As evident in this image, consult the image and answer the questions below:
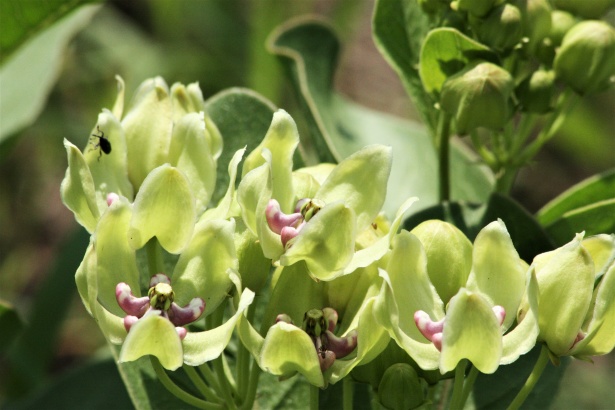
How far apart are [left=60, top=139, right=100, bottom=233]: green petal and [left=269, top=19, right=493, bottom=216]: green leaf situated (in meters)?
0.55

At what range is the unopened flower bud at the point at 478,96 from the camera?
56.2 inches

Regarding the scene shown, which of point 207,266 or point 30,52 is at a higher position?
point 207,266

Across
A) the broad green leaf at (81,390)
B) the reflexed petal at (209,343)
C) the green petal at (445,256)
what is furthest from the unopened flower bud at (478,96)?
the broad green leaf at (81,390)

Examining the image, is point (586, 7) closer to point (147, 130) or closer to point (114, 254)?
point (147, 130)

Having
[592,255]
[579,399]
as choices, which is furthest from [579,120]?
[592,255]

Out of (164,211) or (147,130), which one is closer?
(164,211)

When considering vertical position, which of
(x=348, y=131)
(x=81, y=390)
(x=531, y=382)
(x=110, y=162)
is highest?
(x=110, y=162)

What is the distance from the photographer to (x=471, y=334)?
45.0 inches

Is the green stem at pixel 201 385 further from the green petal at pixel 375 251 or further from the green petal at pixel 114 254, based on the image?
the green petal at pixel 375 251

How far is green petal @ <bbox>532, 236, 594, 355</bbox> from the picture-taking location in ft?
3.91

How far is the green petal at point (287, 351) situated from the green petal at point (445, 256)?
204 millimetres

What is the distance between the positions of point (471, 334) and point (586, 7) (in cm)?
73

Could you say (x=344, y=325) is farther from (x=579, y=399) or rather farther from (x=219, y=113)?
(x=579, y=399)

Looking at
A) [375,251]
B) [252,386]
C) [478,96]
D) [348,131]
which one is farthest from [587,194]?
[252,386]
